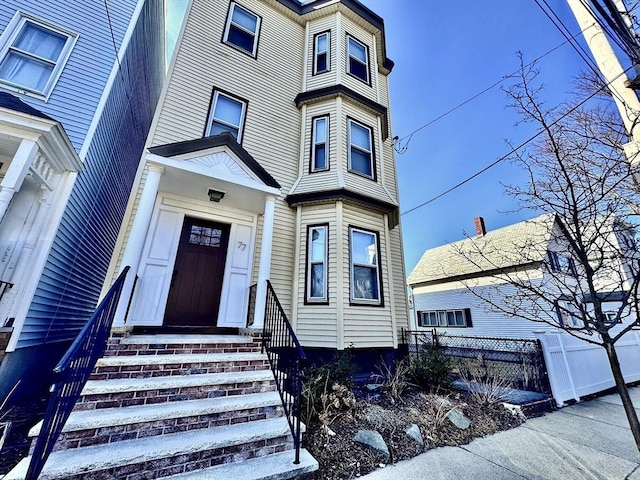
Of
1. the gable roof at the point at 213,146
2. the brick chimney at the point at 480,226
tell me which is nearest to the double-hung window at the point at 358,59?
the gable roof at the point at 213,146

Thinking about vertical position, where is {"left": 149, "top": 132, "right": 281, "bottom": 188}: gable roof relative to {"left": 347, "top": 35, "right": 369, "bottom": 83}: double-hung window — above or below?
below

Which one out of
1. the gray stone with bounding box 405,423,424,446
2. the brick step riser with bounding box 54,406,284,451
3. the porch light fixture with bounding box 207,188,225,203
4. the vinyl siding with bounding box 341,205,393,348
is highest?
the porch light fixture with bounding box 207,188,225,203

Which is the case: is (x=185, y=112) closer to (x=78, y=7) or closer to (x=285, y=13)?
(x=78, y=7)

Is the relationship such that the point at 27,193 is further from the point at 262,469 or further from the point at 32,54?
the point at 262,469

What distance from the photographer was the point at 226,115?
696 cm

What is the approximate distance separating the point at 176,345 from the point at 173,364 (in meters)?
0.41

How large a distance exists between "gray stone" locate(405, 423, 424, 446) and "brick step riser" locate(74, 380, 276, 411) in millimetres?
2040

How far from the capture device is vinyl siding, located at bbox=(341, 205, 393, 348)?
580 cm

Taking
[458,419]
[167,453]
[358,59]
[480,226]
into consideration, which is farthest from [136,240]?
[480,226]

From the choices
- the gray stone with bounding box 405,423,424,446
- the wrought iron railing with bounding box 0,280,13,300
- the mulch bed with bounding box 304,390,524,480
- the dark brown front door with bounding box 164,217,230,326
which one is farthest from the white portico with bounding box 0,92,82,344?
the gray stone with bounding box 405,423,424,446

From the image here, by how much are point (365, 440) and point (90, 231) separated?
6.61 meters

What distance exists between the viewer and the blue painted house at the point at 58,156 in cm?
381

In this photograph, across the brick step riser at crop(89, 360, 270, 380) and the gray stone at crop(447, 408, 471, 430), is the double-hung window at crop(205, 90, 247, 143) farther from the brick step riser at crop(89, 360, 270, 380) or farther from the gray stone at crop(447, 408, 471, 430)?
the gray stone at crop(447, 408, 471, 430)

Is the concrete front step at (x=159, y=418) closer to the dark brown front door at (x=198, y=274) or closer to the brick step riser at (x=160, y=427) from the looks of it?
the brick step riser at (x=160, y=427)
